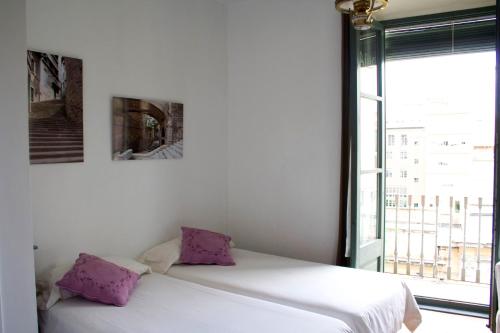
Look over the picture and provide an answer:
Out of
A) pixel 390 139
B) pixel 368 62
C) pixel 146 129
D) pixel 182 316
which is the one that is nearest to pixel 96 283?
pixel 182 316

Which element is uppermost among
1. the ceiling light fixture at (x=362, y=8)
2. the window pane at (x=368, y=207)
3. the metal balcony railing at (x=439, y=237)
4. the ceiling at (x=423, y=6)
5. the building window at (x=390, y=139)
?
the ceiling at (x=423, y=6)

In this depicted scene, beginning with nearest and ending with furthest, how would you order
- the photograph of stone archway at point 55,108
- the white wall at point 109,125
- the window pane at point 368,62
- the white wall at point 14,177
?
1. the white wall at point 14,177
2. the photograph of stone archway at point 55,108
3. the white wall at point 109,125
4. the window pane at point 368,62

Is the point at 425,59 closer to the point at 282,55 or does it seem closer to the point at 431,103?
the point at 431,103

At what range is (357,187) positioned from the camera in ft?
10.4

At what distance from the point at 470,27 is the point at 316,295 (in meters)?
2.62

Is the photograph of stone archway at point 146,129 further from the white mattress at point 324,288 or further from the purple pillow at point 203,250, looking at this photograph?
the white mattress at point 324,288

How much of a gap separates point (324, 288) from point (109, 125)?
1.77 metres

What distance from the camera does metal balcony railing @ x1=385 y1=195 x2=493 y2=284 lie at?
13.8 feet

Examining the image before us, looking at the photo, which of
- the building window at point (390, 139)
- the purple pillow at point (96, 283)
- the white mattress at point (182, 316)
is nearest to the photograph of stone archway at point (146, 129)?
the purple pillow at point (96, 283)

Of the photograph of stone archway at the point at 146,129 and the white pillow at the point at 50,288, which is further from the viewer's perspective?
the photograph of stone archway at the point at 146,129

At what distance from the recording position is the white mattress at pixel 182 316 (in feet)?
6.46

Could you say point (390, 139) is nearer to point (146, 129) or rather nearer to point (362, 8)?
point (146, 129)

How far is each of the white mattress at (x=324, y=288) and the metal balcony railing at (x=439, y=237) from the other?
182 cm

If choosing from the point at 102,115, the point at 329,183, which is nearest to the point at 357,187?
the point at 329,183
